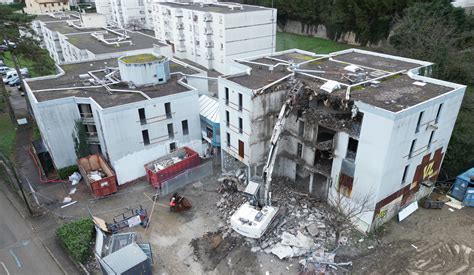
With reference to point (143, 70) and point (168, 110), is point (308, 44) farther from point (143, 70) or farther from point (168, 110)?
point (168, 110)

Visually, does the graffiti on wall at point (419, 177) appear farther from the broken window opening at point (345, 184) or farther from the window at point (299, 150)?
the window at point (299, 150)

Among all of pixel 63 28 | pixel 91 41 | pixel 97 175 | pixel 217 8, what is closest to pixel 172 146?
pixel 97 175

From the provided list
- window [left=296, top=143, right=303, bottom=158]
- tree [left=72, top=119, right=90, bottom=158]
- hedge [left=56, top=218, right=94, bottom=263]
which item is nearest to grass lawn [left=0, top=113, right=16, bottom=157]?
tree [left=72, top=119, right=90, bottom=158]

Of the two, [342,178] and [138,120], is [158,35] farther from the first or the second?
[342,178]

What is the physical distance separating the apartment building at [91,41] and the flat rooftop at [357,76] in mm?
22938

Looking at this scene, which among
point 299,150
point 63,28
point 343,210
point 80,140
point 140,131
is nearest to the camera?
point 343,210

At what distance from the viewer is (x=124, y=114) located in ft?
103

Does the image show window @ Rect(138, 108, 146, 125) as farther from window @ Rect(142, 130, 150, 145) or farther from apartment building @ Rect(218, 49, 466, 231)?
apartment building @ Rect(218, 49, 466, 231)

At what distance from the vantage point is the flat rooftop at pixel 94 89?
33.4 meters

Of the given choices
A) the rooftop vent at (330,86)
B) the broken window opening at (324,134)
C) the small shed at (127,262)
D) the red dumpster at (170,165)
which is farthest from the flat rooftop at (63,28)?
the small shed at (127,262)

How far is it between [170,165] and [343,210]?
16.7 meters

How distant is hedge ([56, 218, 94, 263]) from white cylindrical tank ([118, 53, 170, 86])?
16249 millimetres

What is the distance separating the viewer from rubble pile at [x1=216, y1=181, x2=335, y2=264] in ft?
82.0

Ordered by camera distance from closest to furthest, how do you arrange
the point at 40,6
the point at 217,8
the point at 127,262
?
the point at 127,262, the point at 217,8, the point at 40,6
